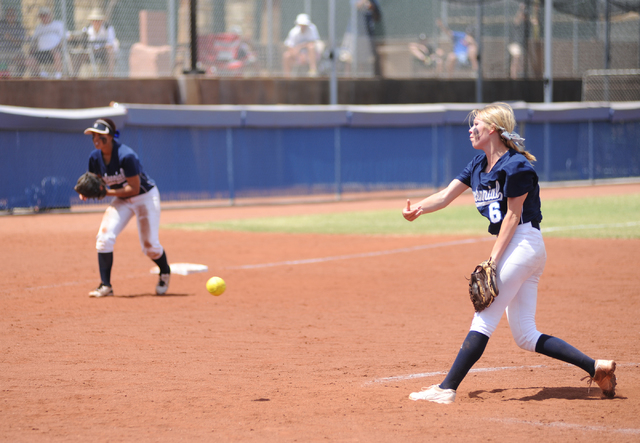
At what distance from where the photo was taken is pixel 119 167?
27.0 ft

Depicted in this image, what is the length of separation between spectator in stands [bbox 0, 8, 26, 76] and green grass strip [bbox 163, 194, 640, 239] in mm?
6235

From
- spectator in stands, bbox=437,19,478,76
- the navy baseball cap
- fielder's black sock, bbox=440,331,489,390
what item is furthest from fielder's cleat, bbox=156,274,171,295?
spectator in stands, bbox=437,19,478,76

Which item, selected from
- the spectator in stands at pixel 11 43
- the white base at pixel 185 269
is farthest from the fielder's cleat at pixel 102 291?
the spectator in stands at pixel 11 43

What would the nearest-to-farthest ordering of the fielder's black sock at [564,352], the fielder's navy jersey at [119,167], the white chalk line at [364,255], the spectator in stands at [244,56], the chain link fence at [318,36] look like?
the fielder's black sock at [564,352], the fielder's navy jersey at [119,167], the white chalk line at [364,255], the chain link fence at [318,36], the spectator in stands at [244,56]

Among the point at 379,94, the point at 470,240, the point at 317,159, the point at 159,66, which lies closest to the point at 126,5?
the point at 159,66

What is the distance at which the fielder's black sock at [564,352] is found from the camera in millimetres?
4645

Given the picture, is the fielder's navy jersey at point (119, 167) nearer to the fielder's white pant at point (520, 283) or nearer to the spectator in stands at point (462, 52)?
the fielder's white pant at point (520, 283)

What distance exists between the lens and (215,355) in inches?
234

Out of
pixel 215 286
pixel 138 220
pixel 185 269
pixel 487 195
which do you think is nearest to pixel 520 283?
pixel 487 195

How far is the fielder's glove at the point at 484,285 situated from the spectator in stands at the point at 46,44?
Result: 16304 millimetres

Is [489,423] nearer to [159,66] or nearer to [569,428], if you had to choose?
[569,428]

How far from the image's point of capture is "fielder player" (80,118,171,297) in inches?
320

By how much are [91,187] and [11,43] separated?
A: 11606 mm

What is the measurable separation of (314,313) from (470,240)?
237 inches
